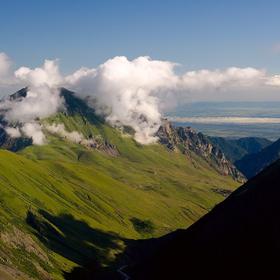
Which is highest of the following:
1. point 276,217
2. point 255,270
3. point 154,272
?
point 276,217

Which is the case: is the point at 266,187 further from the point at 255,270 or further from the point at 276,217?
the point at 255,270

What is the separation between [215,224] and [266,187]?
924 inches

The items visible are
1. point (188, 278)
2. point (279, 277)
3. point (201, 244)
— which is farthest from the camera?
point (201, 244)

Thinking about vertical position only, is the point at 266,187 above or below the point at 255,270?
above

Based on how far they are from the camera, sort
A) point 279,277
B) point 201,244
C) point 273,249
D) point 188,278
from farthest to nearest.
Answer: point 201,244 → point 188,278 → point 273,249 → point 279,277

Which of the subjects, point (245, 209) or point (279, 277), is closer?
point (279, 277)

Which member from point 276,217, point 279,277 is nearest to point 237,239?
point 276,217

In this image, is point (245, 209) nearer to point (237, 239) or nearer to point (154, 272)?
point (237, 239)

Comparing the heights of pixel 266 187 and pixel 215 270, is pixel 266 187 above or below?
above

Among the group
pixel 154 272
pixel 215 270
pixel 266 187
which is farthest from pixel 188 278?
pixel 266 187

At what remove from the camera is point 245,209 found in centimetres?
19412

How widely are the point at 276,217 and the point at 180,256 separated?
38.6 m

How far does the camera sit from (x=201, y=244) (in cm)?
18675

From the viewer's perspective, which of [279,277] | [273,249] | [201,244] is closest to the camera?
[279,277]
